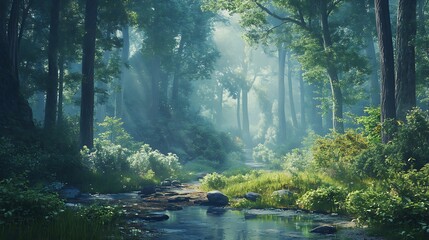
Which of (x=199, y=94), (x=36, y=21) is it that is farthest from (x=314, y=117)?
(x=36, y=21)

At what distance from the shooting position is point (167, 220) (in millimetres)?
11648

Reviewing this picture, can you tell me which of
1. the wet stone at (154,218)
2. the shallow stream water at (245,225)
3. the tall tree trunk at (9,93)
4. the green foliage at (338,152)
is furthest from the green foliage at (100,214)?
the green foliage at (338,152)

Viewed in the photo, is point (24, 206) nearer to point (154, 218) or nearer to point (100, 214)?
point (100, 214)

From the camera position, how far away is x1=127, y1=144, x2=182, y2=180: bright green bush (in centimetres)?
2331

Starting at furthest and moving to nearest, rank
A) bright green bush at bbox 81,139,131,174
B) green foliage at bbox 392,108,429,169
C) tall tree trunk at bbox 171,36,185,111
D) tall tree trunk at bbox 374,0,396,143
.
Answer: tall tree trunk at bbox 171,36,185,111, bright green bush at bbox 81,139,131,174, tall tree trunk at bbox 374,0,396,143, green foliage at bbox 392,108,429,169

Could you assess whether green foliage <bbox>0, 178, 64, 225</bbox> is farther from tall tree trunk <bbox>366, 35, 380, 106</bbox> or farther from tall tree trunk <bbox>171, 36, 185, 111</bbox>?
tall tree trunk <bbox>171, 36, 185, 111</bbox>

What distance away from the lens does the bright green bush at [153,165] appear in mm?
23314

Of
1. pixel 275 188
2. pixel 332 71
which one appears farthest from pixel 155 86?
Answer: pixel 275 188

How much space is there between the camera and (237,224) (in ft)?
36.5

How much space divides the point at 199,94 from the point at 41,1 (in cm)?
5534

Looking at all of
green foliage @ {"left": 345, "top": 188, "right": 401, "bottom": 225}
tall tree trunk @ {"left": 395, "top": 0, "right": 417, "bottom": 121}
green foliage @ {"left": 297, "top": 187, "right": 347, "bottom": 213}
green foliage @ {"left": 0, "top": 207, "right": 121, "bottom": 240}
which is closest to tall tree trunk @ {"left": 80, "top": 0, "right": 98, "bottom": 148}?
green foliage @ {"left": 297, "top": 187, "right": 347, "bottom": 213}

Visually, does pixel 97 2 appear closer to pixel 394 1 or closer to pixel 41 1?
pixel 41 1

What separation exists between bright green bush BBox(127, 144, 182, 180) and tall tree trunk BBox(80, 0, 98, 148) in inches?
103

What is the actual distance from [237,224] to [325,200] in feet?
11.8
